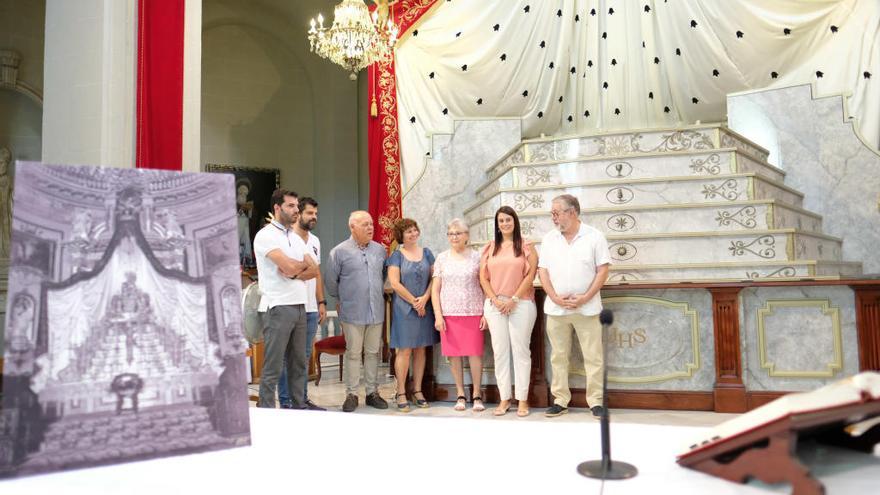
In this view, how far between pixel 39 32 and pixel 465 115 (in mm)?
5497

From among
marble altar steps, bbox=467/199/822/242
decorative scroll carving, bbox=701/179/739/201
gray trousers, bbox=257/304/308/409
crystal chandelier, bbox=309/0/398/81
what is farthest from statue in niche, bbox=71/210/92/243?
crystal chandelier, bbox=309/0/398/81

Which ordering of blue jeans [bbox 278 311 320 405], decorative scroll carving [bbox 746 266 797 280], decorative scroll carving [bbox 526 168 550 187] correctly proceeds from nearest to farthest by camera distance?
blue jeans [bbox 278 311 320 405]
decorative scroll carving [bbox 746 266 797 280]
decorative scroll carving [bbox 526 168 550 187]

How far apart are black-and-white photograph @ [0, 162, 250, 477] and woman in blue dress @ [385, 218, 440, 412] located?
12.0 ft

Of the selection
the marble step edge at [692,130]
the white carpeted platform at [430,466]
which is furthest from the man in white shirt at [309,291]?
the white carpeted platform at [430,466]

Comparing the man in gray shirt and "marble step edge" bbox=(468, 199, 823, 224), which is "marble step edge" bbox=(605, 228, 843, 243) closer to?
"marble step edge" bbox=(468, 199, 823, 224)

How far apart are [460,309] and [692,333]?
1.60 metres

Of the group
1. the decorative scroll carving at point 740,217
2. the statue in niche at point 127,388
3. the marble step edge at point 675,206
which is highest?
the marble step edge at point 675,206

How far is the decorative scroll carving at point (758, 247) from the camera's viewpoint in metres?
5.00

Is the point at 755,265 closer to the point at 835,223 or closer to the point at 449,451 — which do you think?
the point at 835,223

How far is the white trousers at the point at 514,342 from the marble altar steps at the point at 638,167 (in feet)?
6.48

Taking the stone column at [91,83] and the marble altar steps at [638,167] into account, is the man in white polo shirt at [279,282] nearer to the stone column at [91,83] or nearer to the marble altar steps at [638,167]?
the stone column at [91,83]

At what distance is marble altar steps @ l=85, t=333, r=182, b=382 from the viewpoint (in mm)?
969

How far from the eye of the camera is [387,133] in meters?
7.78

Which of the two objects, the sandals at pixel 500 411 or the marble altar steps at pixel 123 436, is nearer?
the marble altar steps at pixel 123 436
